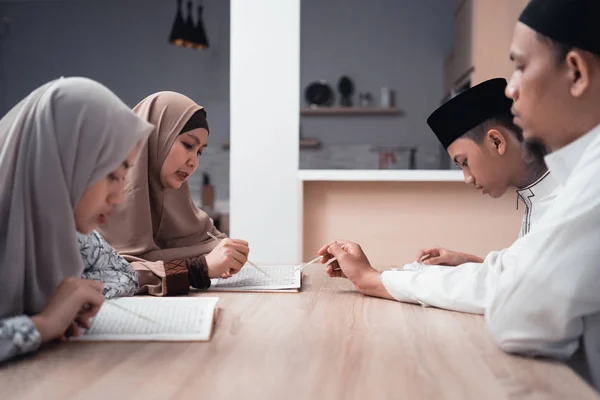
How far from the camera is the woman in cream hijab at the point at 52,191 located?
1.09m

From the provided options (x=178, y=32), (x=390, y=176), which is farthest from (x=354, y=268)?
(x=178, y=32)

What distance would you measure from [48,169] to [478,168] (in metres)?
1.27

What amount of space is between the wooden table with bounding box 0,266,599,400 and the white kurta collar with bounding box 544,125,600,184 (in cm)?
38

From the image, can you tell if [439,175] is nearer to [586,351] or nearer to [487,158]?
[487,158]

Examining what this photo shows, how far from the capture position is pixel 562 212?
1.15m

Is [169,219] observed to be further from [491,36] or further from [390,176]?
[491,36]

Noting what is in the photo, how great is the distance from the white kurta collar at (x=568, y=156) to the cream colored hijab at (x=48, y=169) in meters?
0.86

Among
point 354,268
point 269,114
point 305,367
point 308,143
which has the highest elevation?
point 308,143

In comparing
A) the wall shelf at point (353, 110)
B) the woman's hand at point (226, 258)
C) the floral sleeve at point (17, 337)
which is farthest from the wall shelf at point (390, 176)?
the wall shelf at point (353, 110)

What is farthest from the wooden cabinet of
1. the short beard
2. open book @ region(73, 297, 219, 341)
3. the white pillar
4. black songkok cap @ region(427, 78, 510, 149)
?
open book @ region(73, 297, 219, 341)

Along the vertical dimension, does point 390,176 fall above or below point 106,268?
above

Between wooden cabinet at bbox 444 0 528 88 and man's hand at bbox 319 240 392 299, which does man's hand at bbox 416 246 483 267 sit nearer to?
man's hand at bbox 319 240 392 299

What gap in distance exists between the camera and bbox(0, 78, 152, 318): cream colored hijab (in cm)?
109

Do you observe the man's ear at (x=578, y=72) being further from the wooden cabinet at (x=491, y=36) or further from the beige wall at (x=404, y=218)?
the wooden cabinet at (x=491, y=36)
